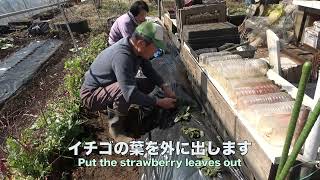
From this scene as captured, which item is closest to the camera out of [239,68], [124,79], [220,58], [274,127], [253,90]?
[274,127]

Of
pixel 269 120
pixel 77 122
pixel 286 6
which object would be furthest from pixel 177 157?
Answer: pixel 286 6

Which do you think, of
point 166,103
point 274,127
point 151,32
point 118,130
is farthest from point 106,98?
point 274,127

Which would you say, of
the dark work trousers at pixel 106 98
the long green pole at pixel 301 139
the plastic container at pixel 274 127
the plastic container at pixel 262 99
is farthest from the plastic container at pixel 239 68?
the long green pole at pixel 301 139

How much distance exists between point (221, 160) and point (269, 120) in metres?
0.60

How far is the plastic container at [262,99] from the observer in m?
2.78

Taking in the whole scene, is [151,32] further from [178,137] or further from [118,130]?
[118,130]

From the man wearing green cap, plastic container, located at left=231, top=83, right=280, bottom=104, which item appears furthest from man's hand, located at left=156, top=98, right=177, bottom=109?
plastic container, located at left=231, top=83, right=280, bottom=104

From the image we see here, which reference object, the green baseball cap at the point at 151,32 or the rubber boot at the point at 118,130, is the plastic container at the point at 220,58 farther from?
the rubber boot at the point at 118,130

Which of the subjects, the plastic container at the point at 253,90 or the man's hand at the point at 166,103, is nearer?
the plastic container at the point at 253,90

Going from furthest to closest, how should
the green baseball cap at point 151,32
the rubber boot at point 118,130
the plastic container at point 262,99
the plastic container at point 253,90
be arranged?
the rubber boot at point 118,130 → the green baseball cap at point 151,32 → the plastic container at point 253,90 → the plastic container at point 262,99

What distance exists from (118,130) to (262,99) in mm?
1656

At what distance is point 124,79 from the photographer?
10.1ft

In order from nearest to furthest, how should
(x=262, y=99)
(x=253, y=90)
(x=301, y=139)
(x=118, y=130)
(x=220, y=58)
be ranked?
(x=301, y=139) < (x=262, y=99) < (x=253, y=90) < (x=118, y=130) < (x=220, y=58)

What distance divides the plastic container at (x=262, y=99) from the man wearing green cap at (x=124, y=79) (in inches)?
32.5
